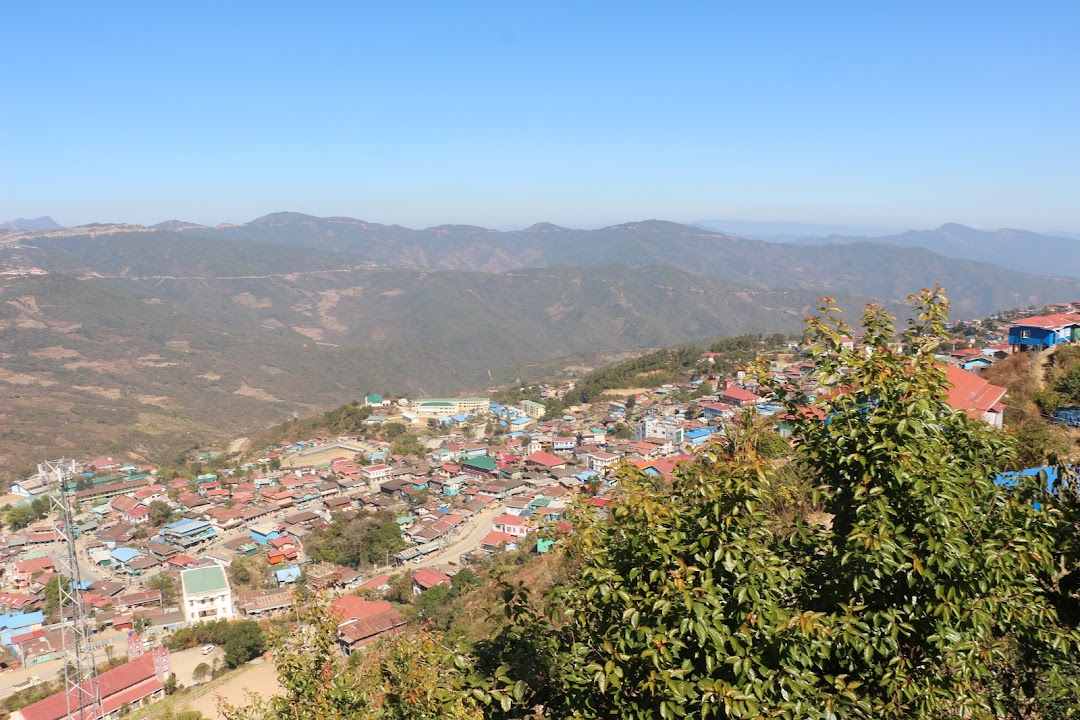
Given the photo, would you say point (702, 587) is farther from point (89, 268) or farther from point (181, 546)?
point (89, 268)

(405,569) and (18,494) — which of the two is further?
(18,494)

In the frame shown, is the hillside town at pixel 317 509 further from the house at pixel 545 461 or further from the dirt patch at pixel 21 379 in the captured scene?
the dirt patch at pixel 21 379

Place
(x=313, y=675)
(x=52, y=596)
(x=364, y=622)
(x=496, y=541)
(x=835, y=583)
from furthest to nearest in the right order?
(x=496, y=541)
(x=52, y=596)
(x=364, y=622)
(x=313, y=675)
(x=835, y=583)

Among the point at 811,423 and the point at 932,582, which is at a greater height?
the point at 811,423

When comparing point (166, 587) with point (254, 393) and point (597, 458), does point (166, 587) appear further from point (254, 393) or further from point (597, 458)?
point (254, 393)

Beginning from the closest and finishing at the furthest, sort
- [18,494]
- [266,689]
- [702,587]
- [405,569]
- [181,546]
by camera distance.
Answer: [702,587] < [266,689] < [405,569] < [181,546] < [18,494]

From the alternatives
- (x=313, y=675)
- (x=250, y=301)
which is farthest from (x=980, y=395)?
(x=250, y=301)

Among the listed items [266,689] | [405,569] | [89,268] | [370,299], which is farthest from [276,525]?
[89,268]
